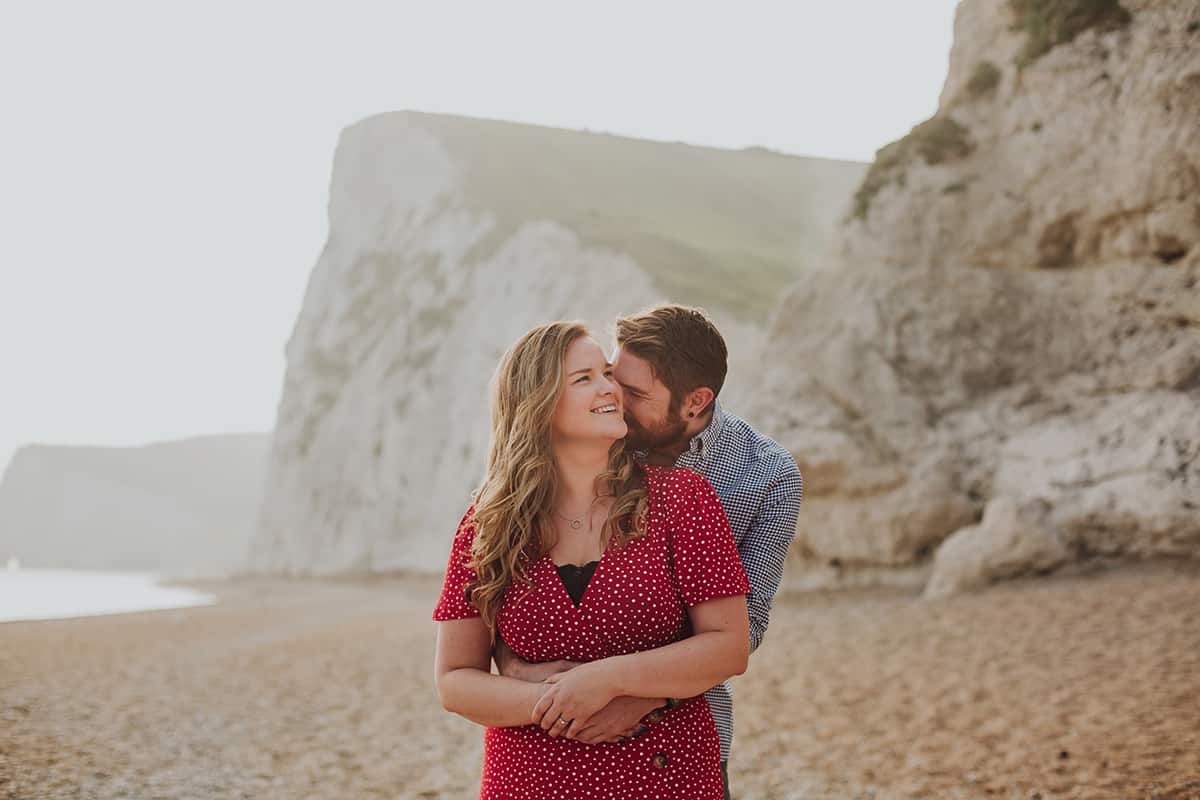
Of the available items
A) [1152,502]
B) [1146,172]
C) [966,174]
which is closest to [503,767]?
[1152,502]

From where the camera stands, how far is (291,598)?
997 inches

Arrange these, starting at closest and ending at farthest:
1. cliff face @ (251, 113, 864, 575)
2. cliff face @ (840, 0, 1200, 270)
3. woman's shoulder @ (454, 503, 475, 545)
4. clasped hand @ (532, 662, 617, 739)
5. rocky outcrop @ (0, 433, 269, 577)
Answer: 1. clasped hand @ (532, 662, 617, 739)
2. woman's shoulder @ (454, 503, 475, 545)
3. cliff face @ (840, 0, 1200, 270)
4. cliff face @ (251, 113, 864, 575)
5. rocky outcrop @ (0, 433, 269, 577)

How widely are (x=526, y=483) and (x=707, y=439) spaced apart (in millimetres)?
648

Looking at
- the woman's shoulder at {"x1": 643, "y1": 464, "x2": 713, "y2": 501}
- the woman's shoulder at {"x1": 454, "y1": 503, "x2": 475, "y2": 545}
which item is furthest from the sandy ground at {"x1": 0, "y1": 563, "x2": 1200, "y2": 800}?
the woman's shoulder at {"x1": 454, "y1": 503, "x2": 475, "y2": 545}

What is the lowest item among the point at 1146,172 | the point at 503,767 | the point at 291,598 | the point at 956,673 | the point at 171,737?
the point at 291,598

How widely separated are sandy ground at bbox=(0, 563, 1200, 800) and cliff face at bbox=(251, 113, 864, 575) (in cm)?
1331

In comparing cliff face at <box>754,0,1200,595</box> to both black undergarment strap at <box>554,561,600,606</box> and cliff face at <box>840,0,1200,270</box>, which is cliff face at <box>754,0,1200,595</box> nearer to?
cliff face at <box>840,0,1200,270</box>

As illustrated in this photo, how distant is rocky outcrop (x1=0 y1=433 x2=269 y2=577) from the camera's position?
352 ft

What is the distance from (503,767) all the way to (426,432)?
30322 mm

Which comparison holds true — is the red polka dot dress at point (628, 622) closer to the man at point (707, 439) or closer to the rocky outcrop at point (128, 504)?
the man at point (707, 439)

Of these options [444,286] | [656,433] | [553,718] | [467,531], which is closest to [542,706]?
[553,718]

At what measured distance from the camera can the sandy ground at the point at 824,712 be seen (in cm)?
582

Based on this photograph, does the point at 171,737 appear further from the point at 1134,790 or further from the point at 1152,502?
the point at 1152,502

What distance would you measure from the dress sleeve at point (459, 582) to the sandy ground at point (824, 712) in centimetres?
430
